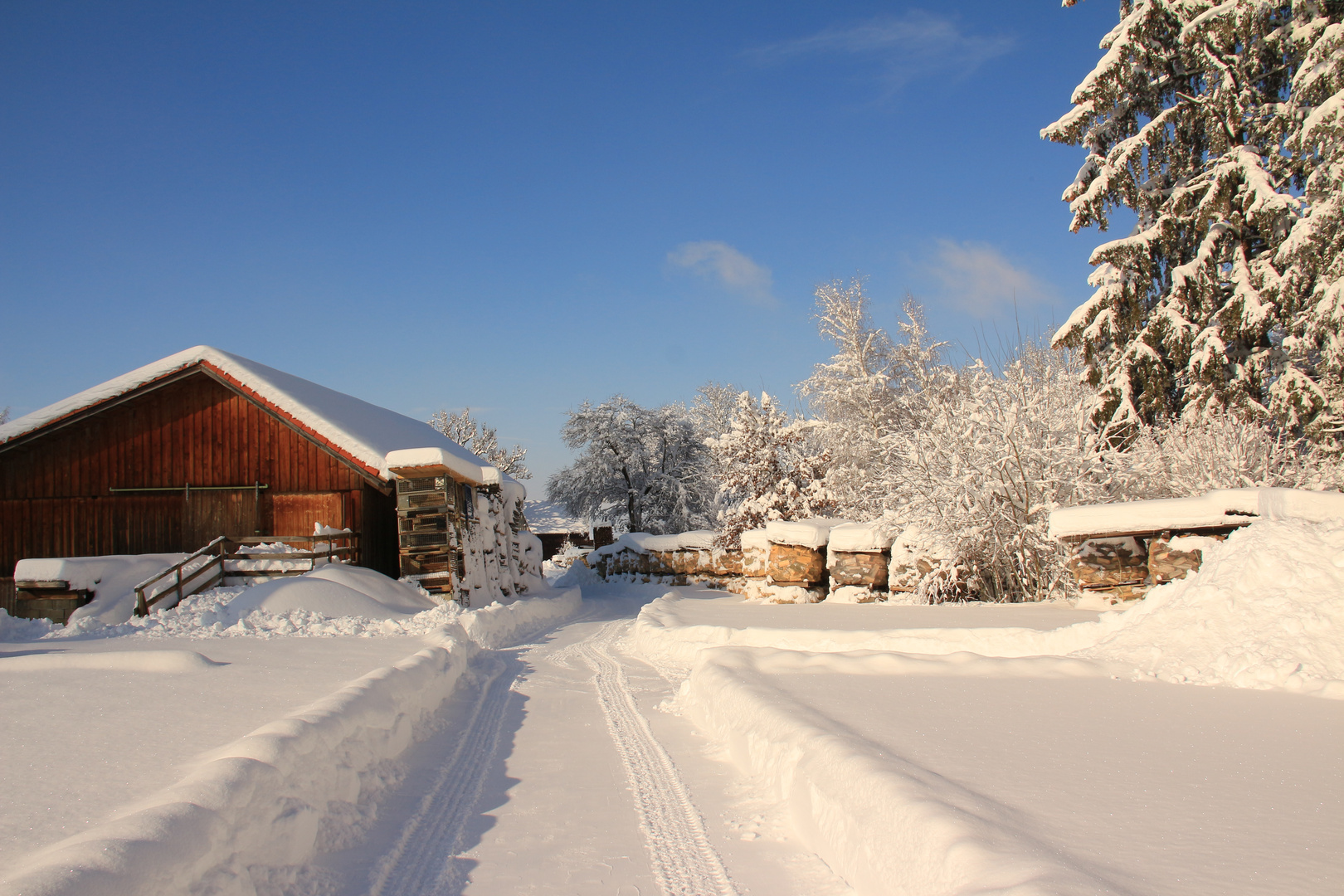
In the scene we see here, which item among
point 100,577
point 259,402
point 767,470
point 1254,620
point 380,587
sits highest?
point 259,402

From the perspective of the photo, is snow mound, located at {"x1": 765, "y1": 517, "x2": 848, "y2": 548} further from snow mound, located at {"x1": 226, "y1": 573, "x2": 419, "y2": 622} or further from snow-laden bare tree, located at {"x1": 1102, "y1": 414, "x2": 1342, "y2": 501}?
snow mound, located at {"x1": 226, "y1": 573, "x2": 419, "y2": 622}

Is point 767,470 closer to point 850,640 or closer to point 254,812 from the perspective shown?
point 850,640

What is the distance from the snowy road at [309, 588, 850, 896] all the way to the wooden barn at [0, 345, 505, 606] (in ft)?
35.7

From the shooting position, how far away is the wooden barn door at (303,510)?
51.9ft

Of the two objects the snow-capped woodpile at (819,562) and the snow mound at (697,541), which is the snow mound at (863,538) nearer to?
the snow-capped woodpile at (819,562)

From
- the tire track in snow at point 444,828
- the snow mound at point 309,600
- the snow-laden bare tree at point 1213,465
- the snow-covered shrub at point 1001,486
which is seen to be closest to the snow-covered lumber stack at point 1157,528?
the snow-covered shrub at point 1001,486

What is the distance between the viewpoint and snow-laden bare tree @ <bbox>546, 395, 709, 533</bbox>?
3694 centimetres

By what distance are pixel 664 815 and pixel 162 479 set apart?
1613 cm

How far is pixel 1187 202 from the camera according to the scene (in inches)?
525

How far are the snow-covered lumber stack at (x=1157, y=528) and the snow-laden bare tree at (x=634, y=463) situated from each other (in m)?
28.1

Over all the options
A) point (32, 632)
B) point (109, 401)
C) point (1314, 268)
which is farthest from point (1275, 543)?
point (109, 401)

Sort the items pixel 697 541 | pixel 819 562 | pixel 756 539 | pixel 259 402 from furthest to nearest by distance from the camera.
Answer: pixel 697 541 < pixel 259 402 < pixel 756 539 < pixel 819 562

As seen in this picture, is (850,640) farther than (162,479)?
No

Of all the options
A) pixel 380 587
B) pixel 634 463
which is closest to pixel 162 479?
pixel 380 587
